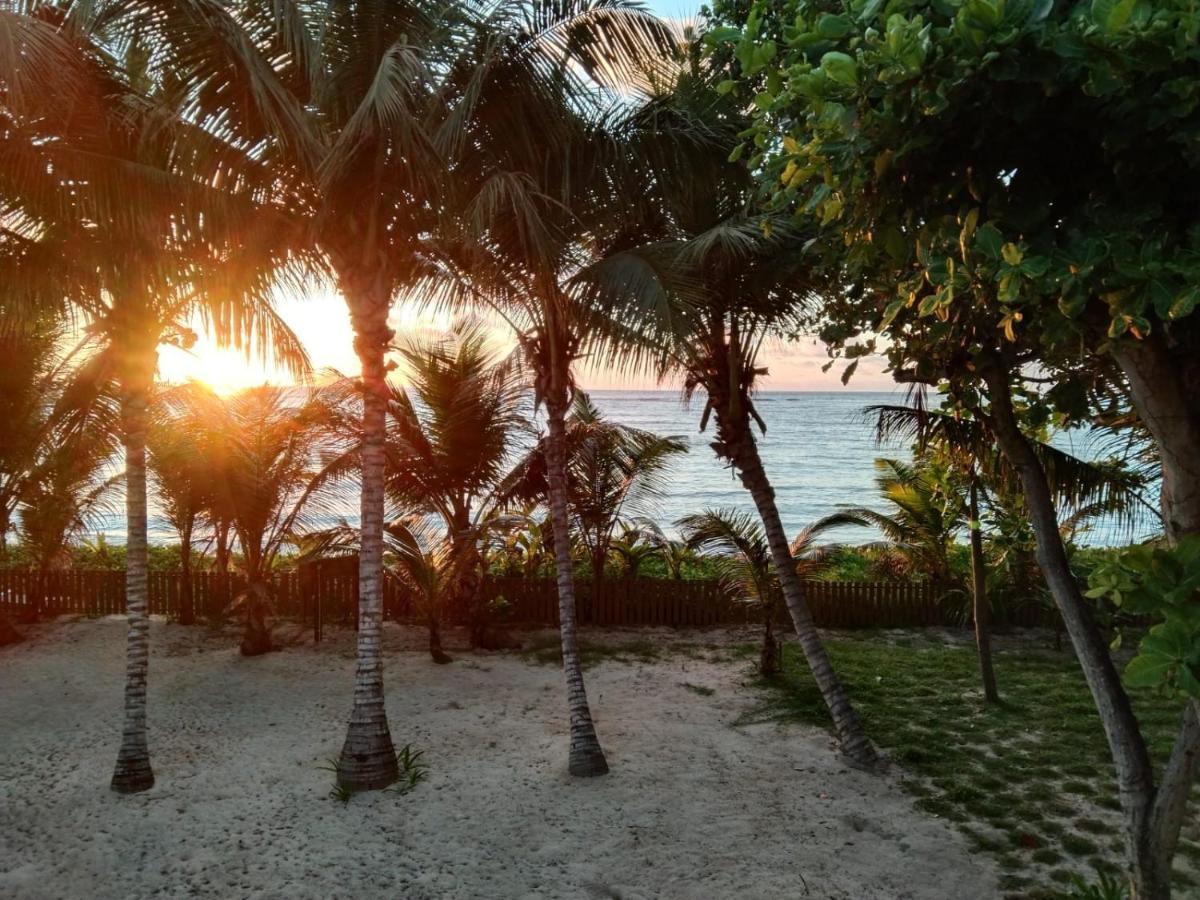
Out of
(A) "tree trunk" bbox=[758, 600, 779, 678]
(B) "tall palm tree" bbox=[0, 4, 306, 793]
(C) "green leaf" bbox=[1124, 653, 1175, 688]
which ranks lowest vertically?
(A) "tree trunk" bbox=[758, 600, 779, 678]

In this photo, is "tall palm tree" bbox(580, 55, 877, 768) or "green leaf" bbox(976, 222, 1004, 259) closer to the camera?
"green leaf" bbox(976, 222, 1004, 259)

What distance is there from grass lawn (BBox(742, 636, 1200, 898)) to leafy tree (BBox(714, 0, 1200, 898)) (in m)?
1.92

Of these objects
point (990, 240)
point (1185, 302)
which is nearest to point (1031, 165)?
point (990, 240)

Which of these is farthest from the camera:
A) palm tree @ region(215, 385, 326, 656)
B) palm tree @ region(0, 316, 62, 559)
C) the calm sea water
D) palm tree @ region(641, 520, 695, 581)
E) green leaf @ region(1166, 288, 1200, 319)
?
the calm sea water

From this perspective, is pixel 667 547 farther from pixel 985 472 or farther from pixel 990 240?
pixel 990 240

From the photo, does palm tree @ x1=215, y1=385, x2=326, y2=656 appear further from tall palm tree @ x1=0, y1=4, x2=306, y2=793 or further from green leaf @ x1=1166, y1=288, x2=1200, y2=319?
green leaf @ x1=1166, y1=288, x2=1200, y2=319

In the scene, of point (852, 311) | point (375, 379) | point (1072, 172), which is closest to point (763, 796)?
point (852, 311)

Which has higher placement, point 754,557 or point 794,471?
point 794,471

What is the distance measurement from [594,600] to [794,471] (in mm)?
40122

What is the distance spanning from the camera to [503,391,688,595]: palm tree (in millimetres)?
12047

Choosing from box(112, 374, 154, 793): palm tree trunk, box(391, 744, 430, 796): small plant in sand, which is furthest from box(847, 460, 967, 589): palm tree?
box(112, 374, 154, 793): palm tree trunk

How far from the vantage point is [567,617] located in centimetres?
766

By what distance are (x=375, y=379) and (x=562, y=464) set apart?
188 cm

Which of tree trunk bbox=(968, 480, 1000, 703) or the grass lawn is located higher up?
tree trunk bbox=(968, 480, 1000, 703)
